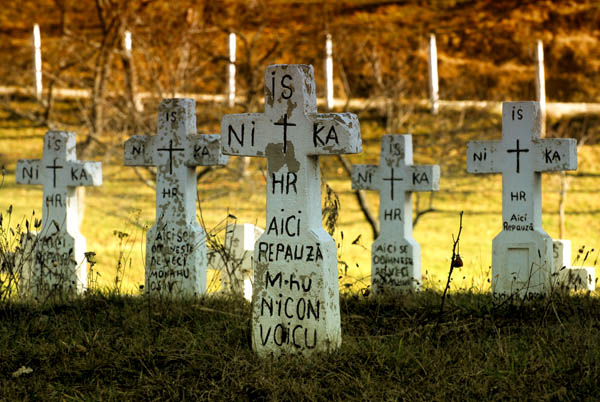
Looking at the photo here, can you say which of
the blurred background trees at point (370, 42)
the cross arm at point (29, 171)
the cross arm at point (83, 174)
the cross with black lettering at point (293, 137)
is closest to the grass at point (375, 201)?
the blurred background trees at point (370, 42)

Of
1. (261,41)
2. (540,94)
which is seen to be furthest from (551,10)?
(261,41)

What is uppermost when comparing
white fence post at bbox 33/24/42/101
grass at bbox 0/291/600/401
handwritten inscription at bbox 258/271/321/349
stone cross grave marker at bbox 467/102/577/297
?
white fence post at bbox 33/24/42/101

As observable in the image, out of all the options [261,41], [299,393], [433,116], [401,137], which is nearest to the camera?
[299,393]

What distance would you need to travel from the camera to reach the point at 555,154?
7363mm

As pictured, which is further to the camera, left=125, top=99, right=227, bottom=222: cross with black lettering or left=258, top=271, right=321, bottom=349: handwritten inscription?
left=125, top=99, right=227, bottom=222: cross with black lettering

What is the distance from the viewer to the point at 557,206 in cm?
1864

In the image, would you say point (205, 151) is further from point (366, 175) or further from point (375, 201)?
point (375, 201)

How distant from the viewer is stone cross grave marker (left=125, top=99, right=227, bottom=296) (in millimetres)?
7355

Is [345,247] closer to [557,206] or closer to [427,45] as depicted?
[557,206]

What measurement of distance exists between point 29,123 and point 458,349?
21.8m

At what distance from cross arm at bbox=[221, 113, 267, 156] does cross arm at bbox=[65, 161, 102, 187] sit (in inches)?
134

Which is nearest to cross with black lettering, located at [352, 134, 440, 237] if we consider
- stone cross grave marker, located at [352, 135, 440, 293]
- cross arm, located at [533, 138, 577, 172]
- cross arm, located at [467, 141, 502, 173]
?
stone cross grave marker, located at [352, 135, 440, 293]

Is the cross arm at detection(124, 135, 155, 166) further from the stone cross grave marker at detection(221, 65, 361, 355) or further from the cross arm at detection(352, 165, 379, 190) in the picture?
the stone cross grave marker at detection(221, 65, 361, 355)

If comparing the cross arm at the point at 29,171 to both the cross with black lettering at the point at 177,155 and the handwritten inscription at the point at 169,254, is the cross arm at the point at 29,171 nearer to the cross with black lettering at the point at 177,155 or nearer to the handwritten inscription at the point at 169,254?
the cross with black lettering at the point at 177,155
